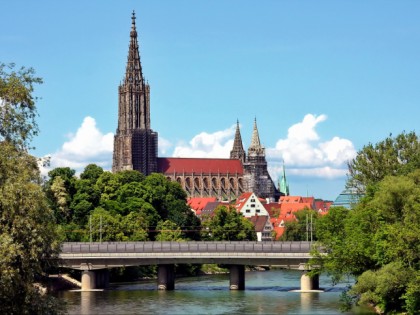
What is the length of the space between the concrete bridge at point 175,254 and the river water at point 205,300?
233 cm

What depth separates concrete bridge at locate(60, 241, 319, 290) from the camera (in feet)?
286

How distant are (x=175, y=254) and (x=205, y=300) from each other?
9757 millimetres

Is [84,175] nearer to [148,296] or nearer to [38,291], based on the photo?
[148,296]

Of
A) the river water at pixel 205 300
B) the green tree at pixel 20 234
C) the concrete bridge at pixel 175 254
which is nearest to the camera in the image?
the green tree at pixel 20 234

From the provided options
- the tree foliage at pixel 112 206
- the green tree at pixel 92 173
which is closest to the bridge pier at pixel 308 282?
the tree foliage at pixel 112 206

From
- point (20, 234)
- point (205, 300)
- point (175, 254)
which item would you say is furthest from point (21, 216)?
point (175, 254)

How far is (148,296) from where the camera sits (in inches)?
3250

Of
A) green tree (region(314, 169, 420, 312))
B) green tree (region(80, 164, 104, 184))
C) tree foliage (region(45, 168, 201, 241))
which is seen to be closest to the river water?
green tree (region(314, 169, 420, 312))

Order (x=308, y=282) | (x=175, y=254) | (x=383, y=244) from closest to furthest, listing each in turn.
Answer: (x=383, y=244) → (x=308, y=282) → (x=175, y=254)

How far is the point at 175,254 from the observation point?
87.5m

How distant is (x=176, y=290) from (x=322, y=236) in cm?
2261

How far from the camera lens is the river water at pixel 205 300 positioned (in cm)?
6981

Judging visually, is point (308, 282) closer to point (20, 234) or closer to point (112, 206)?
point (112, 206)

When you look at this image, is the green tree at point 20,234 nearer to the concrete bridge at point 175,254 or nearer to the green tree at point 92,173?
the concrete bridge at point 175,254
